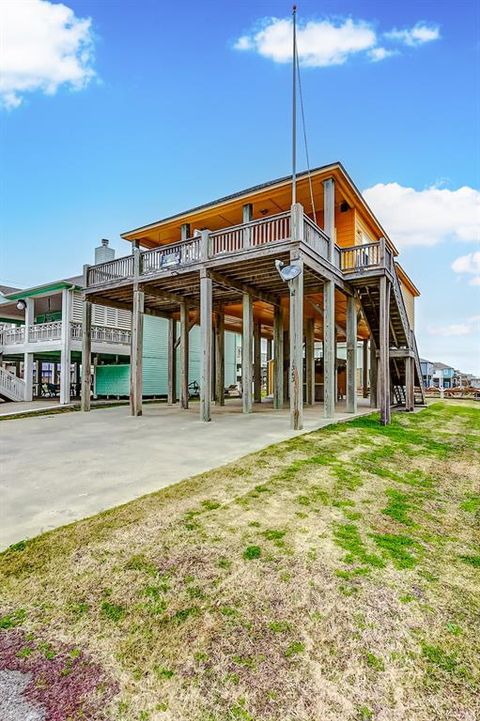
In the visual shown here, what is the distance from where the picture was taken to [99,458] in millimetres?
5902

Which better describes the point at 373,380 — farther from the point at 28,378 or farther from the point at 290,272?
the point at 28,378

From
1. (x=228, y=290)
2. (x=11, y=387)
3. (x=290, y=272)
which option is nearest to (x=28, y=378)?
(x=11, y=387)

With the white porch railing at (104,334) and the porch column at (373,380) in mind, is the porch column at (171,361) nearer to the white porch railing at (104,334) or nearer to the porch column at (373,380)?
the white porch railing at (104,334)

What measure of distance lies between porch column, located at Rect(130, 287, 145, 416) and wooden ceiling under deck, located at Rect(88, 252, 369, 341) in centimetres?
63

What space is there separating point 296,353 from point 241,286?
4464 mm

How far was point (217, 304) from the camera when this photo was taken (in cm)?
1585

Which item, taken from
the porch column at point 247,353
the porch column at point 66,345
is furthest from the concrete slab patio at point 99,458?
the porch column at point 66,345

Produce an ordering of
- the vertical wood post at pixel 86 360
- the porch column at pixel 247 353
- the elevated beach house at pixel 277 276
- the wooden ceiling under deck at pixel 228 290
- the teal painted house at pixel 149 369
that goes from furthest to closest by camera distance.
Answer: the teal painted house at pixel 149 369, the vertical wood post at pixel 86 360, the porch column at pixel 247 353, the wooden ceiling under deck at pixel 228 290, the elevated beach house at pixel 277 276

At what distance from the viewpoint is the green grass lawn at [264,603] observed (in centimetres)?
176

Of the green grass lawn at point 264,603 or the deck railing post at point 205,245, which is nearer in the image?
the green grass lawn at point 264,603

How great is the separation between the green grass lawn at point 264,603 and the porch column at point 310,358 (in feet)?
42.2

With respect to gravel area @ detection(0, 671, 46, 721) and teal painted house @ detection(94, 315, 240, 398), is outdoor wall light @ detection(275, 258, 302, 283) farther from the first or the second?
teal painted house @ detection(94, 315, 240, 398)

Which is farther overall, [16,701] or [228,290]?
[228,290]

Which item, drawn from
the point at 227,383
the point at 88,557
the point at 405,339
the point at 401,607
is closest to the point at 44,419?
the point at 88,557
